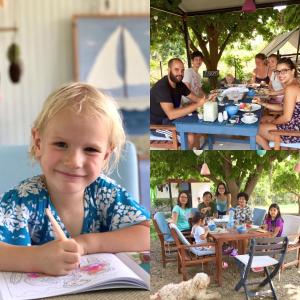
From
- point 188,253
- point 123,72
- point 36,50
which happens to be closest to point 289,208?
point 188,253

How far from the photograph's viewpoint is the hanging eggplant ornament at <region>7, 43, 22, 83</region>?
3.01ft

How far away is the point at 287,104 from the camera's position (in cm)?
108

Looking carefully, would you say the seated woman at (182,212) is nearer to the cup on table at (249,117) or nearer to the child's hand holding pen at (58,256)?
the cup on table at (249,117)

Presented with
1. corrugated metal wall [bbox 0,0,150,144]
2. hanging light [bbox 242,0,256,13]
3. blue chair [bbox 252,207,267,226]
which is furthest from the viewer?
blue chair [bbox 252,207,267,226]

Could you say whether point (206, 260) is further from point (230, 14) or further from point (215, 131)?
point (230, 14)

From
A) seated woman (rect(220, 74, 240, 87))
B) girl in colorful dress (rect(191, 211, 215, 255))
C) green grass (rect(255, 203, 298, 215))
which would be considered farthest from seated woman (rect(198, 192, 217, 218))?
seated woman (rect(220, 74, 240, 87))

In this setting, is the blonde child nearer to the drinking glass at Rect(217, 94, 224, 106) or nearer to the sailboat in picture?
the sailboat in picture

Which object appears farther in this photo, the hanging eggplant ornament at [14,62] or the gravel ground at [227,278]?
the gravel ground at [227,278]

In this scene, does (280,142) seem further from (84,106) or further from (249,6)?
(84,106)

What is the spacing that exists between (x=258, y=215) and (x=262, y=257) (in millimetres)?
112

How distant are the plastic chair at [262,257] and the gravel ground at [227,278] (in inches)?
0.6

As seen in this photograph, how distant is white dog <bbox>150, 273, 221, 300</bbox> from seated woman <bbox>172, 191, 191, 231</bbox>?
0.14m

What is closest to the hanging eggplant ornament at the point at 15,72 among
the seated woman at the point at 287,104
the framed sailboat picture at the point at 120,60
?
the framed sailboat picture at the point at 120,60

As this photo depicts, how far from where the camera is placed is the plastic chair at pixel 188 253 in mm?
1162
